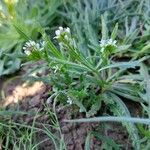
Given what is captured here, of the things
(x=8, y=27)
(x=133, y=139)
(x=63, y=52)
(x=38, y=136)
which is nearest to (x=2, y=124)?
(x=38, y=136)

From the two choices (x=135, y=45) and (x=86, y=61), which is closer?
(x=86, y=61)

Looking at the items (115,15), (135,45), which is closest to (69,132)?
(135,45)

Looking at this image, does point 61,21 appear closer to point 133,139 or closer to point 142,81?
point 142,81

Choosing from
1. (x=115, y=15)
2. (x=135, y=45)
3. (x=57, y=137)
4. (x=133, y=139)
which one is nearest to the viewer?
(x=133, y=139)

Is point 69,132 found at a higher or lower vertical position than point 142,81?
lower

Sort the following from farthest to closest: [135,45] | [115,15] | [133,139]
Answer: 1. [115,15]
2. [135,45]
3. [133,139]

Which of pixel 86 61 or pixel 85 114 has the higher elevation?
pixel 86 61

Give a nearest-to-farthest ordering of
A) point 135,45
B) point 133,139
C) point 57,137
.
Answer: point 133,139
point 57,137
point 135,45

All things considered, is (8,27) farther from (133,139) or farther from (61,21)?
(133,139)

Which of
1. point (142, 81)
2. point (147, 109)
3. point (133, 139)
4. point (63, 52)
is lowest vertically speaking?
point (133, 139)
